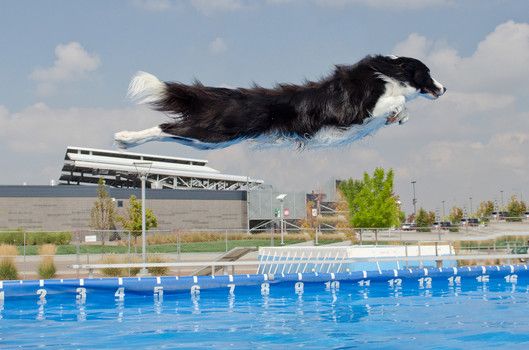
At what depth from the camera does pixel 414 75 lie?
4.19 meters

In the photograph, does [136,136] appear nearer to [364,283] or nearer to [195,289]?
[195,289]

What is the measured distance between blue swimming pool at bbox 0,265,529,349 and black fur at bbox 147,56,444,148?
4.72 m

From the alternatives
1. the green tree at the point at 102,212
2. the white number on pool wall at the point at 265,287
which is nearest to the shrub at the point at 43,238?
the green tree at the point at 102,212

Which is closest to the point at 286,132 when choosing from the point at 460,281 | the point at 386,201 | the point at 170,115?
the point at 170,115

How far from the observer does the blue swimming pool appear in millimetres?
8664

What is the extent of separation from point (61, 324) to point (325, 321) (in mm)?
4143

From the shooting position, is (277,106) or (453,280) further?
(453,280)

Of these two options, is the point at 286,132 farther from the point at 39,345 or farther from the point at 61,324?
the point at 61,324

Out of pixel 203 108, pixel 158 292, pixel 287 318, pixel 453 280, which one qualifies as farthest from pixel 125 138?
pixel 453 280

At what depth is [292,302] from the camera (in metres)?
13.1

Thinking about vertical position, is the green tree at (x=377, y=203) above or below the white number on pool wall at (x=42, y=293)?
above

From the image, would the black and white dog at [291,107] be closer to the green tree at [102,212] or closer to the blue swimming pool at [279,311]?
the blue swimming pool at [279,311]

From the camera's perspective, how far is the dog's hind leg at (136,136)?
4000 millimetres

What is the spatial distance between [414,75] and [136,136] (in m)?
1.78
